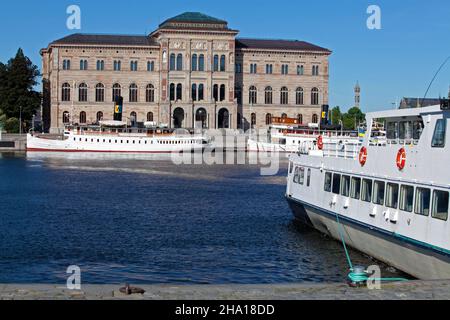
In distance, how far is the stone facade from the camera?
13650 cm

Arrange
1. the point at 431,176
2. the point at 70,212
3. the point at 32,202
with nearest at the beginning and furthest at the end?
the point at 431,176, the point at 70,212, the point at 32,202

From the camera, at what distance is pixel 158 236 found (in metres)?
35.9

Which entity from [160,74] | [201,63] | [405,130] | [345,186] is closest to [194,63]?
[201,63]

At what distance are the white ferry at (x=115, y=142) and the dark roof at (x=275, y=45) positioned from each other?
2586cm

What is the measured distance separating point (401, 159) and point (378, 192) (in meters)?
2.36

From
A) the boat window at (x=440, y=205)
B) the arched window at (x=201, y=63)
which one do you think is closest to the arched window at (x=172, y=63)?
the arched window at (x=201, y=63)

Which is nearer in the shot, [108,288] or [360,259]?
[108,288]

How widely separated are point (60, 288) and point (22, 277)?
9.21 m

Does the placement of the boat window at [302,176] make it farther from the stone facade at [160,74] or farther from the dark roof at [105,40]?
the dark roof at [105,40]

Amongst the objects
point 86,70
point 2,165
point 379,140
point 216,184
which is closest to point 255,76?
point 86,70

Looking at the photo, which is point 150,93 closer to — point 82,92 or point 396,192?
point 82,92

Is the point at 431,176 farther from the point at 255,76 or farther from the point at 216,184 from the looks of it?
the point at 255,76

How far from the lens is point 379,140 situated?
93.8 ft
